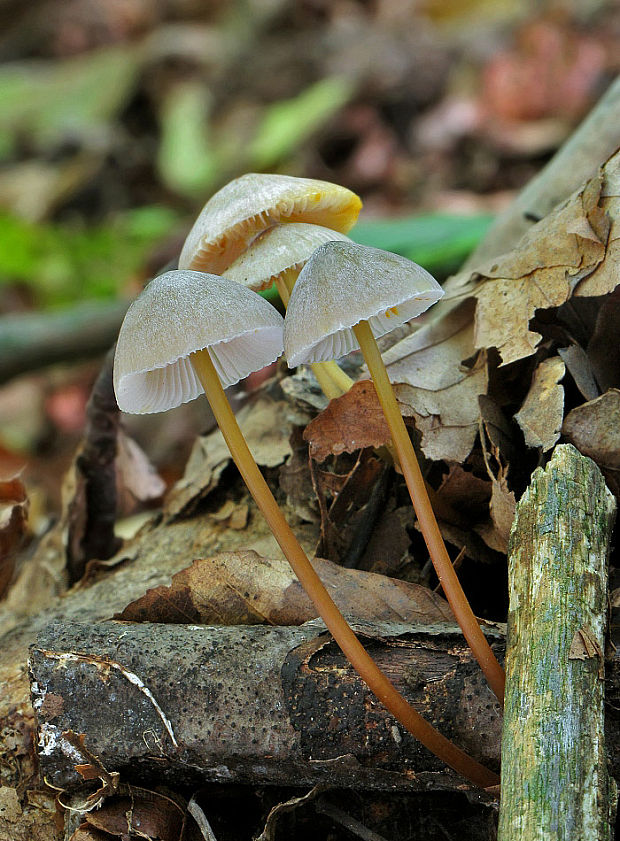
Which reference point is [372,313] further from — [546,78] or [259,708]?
[546,78]

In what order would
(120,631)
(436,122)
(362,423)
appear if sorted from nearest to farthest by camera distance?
(120,631) → (362,423) → (436,122)

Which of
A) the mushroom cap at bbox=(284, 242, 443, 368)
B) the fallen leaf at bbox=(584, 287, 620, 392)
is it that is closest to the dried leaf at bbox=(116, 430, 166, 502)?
the mushroom cap at bbox=(284, 242, 443, 368)

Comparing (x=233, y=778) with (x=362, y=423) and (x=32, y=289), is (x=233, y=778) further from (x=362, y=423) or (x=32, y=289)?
(x=32, y=289)

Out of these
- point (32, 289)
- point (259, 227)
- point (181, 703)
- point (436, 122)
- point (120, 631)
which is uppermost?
point (436, 122)

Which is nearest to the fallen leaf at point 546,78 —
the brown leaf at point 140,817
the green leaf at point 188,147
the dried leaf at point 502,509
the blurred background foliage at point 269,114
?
the blurred background foliage at point 269,114

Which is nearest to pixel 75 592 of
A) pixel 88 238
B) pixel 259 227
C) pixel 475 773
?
pixel 259 227

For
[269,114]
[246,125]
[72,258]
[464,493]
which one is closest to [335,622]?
[464,493]
